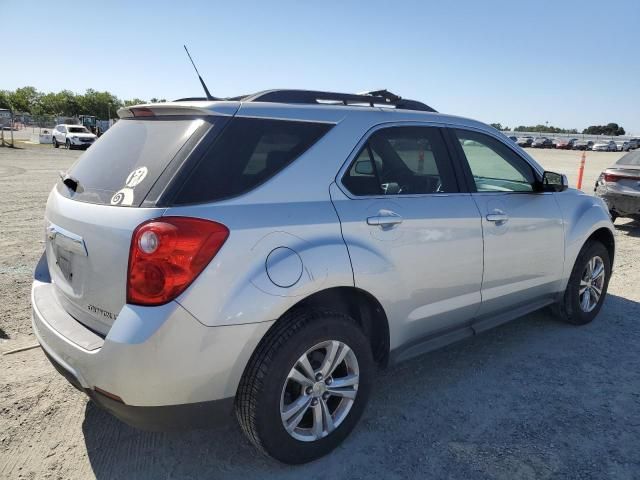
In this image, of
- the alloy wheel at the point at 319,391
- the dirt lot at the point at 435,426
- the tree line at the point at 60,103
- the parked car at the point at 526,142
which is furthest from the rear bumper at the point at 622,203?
the tree line at the point at 60,103

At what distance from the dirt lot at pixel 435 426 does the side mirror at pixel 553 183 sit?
4.17 ft

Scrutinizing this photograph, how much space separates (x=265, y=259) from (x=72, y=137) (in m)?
35.0

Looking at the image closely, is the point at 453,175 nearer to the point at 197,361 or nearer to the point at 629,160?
the point at 197,361

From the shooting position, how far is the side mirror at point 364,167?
282 cm

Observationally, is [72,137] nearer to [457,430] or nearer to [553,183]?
[553,183]

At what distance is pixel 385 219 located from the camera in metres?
2.77

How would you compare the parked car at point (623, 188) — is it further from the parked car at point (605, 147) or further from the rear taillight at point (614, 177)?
the parked car at point (605, 147)

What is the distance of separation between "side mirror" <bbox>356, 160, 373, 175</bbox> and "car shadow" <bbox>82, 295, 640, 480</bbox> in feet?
4.78

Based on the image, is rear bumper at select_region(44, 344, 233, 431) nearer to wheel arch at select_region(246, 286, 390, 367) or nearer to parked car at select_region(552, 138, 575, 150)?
wheel arch at select_region(246, 286, 390, 367)

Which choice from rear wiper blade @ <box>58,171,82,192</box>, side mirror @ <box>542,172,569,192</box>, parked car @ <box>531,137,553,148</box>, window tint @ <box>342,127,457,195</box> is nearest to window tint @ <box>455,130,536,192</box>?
side mirror @ <box>542,172,569,192</box>

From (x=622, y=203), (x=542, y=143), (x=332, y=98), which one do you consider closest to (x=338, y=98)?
(x=332, y=98)

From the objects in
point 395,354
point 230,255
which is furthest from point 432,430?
point 230,255

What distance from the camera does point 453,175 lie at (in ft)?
11.0

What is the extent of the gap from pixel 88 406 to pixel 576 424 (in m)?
2.95
